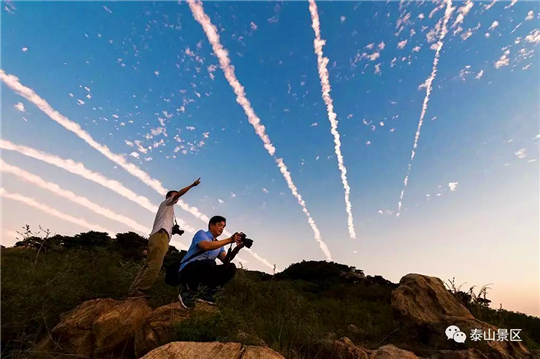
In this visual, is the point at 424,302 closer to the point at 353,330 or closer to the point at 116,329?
the point at 353,330

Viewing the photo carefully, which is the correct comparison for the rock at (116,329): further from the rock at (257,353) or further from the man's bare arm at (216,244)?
the rock at (257,353)

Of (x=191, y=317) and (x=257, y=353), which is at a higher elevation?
(x=191, y=317)

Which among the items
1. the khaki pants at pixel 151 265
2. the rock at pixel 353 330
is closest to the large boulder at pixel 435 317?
the rock at pixel 353 330

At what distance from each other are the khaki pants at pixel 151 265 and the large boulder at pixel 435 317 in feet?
20.9

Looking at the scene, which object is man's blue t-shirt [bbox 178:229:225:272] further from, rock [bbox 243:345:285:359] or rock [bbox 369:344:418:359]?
rock [bbox 369:344:418:359]

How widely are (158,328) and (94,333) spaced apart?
3.22 feet

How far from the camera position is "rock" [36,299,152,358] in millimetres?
4641

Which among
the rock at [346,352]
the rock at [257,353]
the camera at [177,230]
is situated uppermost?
the camera at [177,230]

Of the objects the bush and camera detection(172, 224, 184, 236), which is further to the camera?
camera detection(172, 224, 184, 236)

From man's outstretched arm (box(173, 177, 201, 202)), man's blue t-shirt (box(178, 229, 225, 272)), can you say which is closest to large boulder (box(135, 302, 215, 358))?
man's blue t-shirt (box(178, 229, 225, 272))

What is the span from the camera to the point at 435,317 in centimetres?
862

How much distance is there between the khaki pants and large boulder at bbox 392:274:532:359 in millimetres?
6362

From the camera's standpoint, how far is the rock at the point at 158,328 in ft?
14.6

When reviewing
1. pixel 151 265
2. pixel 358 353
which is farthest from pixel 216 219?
pixel 358 353
